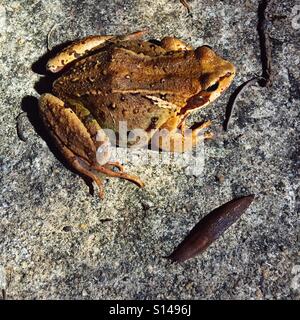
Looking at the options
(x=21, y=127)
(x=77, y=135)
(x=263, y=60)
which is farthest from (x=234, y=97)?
(x=21, y=127)

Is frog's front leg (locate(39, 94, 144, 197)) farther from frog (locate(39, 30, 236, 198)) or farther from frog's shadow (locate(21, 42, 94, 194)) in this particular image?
frog's shadow (locate(21, 42, 94, 194))

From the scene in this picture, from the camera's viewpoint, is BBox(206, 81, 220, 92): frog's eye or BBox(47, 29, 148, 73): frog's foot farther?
BBox(47, 29, 148, 73): frog's foot

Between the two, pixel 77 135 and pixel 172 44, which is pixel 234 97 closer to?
pixel 172 44

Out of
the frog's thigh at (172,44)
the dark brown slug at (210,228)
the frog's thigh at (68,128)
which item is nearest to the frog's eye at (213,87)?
the frog's thigh at (172,44)

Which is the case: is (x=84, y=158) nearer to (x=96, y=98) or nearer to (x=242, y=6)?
(x=96, y=98)

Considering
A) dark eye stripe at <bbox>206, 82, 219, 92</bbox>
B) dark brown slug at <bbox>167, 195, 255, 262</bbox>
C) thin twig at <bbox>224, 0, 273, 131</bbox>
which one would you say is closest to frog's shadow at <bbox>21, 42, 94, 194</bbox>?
dark brown slug at <bbox>167, 195, 255, 262</bbox>
